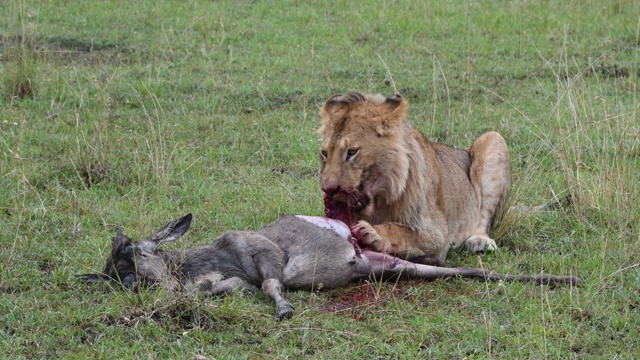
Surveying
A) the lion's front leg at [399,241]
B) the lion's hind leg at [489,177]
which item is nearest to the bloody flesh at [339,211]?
the lion's front leg at [399,241]

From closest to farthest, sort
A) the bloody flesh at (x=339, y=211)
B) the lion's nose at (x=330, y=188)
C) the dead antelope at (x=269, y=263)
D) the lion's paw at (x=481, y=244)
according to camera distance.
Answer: the dead antelope at (x=269, y=263), the lion's nose at (x=330, y=188), the bloody flesh at (x=339, y=211), the lion's paw at (x=481, y=244)

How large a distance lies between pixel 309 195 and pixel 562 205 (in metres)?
1.81

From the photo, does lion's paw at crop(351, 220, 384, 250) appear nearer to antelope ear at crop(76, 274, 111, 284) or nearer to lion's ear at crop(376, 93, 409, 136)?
lion's ear at crop(376, 93, 409, 136)

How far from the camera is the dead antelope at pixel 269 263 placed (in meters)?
5.36

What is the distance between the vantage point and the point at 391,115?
6.03 meters

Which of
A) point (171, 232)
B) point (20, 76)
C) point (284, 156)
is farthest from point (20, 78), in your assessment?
point (171, 232)

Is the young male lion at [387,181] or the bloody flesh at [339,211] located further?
the bloody flesh at [339,211]

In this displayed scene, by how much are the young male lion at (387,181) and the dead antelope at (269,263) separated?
194mm

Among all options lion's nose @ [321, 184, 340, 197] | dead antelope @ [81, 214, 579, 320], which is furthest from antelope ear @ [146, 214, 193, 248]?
lion's nose @ [321, 184, 340, 197]

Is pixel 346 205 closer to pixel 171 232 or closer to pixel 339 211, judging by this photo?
pixel 339 211

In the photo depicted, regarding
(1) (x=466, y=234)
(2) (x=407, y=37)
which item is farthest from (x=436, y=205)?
(2) (x=407, y=37)

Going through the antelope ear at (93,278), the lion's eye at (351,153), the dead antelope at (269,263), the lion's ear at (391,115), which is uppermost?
the lion's ear at (391,115)

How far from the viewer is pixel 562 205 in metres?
7.18

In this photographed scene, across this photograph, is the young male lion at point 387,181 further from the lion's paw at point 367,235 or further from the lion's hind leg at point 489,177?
the lion's hind leg at point 489,177
